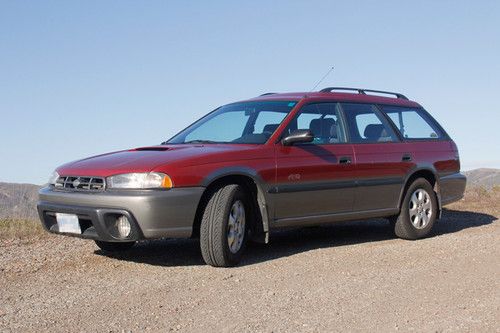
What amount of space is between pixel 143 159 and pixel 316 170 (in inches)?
73.7

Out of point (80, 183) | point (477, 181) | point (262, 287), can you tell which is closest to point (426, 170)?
point (262, 287)

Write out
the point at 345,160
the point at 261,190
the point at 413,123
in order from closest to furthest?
the point at 261,190, the point at 345,160, the point at 413,123

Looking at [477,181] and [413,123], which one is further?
Result: [477,181]

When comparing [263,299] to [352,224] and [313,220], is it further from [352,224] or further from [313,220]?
[352,224]

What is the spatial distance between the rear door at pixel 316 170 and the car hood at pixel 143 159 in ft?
1.60

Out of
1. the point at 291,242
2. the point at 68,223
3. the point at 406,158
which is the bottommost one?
the point at 291,242

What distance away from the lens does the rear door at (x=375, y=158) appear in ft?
25.1

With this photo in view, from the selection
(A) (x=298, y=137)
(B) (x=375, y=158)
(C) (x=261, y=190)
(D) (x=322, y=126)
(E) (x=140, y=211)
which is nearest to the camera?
(E) (x=140, y=211)

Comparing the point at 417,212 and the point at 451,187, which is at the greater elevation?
the point at 451,187

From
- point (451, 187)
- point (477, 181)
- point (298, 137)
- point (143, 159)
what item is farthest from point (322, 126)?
point (477, 181)

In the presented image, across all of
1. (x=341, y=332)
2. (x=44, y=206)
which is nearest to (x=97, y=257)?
(x=44, y=206)

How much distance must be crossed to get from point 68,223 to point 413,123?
4703 mm

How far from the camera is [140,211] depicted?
5.80 m

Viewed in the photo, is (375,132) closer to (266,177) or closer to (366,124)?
Answer: (366,124)
